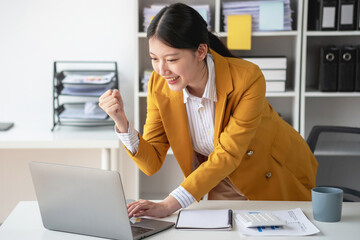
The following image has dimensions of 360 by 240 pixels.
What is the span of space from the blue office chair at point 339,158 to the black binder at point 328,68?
93 cm

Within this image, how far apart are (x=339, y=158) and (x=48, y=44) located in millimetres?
2008

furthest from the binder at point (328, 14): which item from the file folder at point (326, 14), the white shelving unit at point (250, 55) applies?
the white shelving unit at point (250, 55)

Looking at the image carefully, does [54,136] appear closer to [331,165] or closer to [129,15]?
[129,15]

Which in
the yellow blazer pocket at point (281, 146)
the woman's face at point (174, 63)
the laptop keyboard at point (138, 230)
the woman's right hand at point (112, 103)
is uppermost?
the woman's face at point (174, 63)

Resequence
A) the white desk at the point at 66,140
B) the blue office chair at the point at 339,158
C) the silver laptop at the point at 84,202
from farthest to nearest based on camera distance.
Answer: the white desk at the point at 66,140, the blue office chair at the point at 339,158, the silver laptop at the point at 84,202

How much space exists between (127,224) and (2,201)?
7.62 ft

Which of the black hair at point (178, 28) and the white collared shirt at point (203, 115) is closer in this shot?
the black hair at point (178, 28)

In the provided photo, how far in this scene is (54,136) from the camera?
2.79 m

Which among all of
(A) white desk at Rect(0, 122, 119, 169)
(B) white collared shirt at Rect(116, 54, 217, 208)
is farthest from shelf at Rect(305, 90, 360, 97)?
(B) white collared shirt at Rect(116, 54, 217, 208)

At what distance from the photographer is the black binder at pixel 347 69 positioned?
2.88m

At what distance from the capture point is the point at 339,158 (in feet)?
6.50

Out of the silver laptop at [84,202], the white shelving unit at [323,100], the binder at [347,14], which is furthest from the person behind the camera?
the white shelving unit at [323,100]

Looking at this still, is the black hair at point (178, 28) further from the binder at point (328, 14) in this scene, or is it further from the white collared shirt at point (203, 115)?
the binder at point (328, 14)

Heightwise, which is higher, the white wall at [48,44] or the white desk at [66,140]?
the white wall at [48,44]
